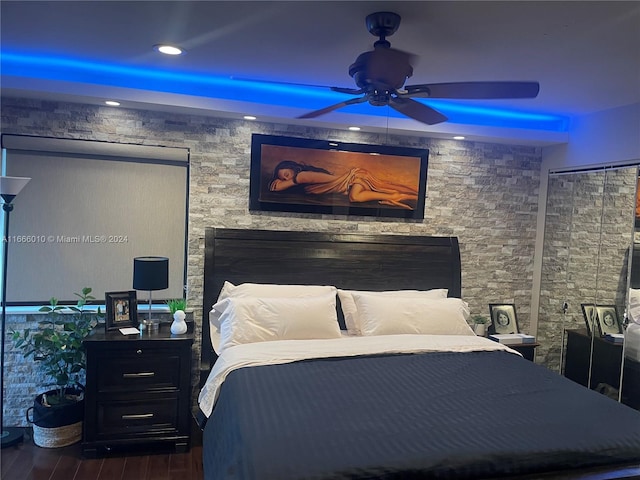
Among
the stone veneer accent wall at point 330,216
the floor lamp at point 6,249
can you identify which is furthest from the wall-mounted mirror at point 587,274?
the floor lamp at point 6,249

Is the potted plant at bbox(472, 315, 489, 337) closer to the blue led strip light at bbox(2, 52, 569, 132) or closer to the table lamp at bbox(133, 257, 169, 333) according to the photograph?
the blue led strip light at bbox(2, 52, 569, 132)

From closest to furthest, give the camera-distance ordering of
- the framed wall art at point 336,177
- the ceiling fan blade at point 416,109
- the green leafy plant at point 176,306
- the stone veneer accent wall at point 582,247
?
the ceiling fan blade at point 416,109
the green leafy plant at point 176,306
the stone veneer accent wall at point 582,247
the framed wall art at point 336,177

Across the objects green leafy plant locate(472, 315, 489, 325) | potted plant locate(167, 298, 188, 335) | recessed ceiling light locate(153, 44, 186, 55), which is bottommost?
green leafy plant locate(472, 315, 489, 325)

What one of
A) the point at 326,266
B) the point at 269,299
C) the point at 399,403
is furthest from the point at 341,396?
the point at 326,266

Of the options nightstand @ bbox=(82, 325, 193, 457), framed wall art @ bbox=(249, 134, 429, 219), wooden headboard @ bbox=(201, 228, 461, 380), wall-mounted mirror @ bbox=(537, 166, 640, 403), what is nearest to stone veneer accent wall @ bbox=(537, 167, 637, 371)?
wall-mounted mirror @ bbox=(537, 166, 640, 403)

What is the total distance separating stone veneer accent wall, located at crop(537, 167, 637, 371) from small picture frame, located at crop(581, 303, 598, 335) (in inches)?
1.5

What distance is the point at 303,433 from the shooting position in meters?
1.96

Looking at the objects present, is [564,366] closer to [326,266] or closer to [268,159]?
[326,266]

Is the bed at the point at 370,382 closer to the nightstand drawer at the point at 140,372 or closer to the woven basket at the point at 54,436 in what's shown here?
the nightstand drawer at the point at 140,372

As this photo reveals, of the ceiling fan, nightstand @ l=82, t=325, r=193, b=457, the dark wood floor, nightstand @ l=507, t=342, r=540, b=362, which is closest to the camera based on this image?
the ceiling fan

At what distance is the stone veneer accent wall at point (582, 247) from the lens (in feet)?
11.6

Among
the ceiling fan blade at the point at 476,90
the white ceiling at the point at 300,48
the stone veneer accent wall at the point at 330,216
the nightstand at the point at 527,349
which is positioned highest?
the white ceiling at the point at 300,48

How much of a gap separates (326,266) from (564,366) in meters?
2.18

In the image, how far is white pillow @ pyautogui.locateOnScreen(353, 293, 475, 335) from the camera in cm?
344
